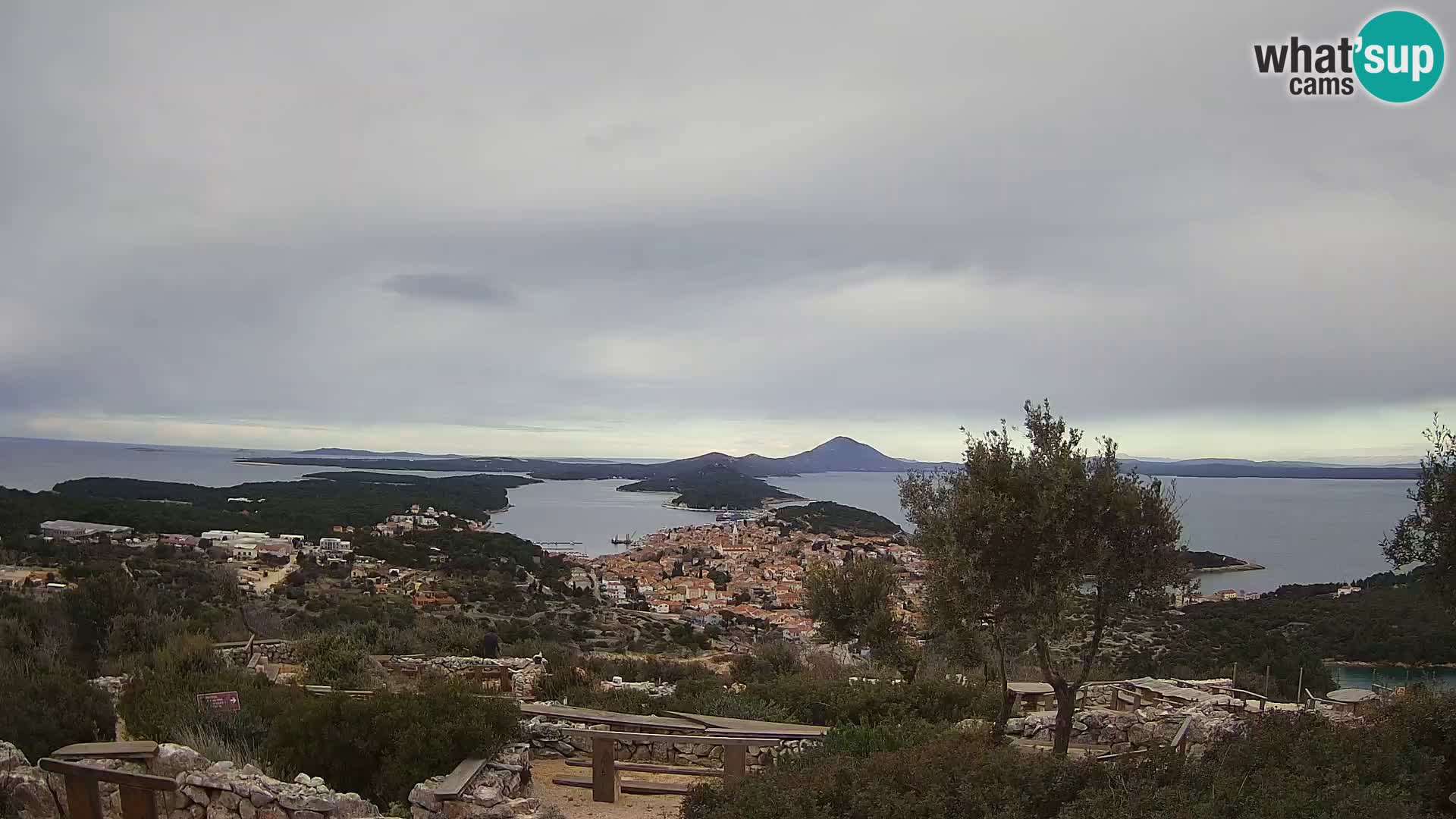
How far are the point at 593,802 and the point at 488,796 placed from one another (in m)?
1.46

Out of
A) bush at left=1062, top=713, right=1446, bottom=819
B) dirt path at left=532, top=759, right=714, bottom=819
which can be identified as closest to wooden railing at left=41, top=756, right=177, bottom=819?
dirt path at left=532, top=759, right=714, bottom=819

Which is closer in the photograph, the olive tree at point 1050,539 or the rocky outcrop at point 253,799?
the rocky outcrop at point 253,799

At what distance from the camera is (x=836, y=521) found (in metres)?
69.4

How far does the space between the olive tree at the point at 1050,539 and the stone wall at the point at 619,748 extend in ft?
10.4

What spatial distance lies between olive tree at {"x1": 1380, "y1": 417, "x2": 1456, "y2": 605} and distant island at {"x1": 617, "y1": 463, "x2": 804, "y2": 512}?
91480 mm

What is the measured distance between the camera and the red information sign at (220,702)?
7.55 m

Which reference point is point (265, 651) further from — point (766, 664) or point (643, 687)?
point (766, 664)

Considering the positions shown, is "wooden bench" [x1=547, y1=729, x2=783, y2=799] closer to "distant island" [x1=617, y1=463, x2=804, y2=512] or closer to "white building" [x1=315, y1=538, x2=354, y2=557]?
"white building" [x1=315, y1=538, x2=354, y2=557]

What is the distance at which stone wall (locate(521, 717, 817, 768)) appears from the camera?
850 cm

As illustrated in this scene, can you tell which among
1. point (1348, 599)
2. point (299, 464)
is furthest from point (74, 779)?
point (299, 464)

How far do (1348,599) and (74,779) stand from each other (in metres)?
28.0

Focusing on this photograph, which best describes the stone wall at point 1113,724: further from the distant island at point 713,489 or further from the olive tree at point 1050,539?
the distant island at point 713,489

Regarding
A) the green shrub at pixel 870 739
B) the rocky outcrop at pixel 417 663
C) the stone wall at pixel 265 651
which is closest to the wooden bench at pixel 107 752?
the green shrub at pixel 870 739

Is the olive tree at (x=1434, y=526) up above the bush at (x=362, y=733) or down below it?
above
